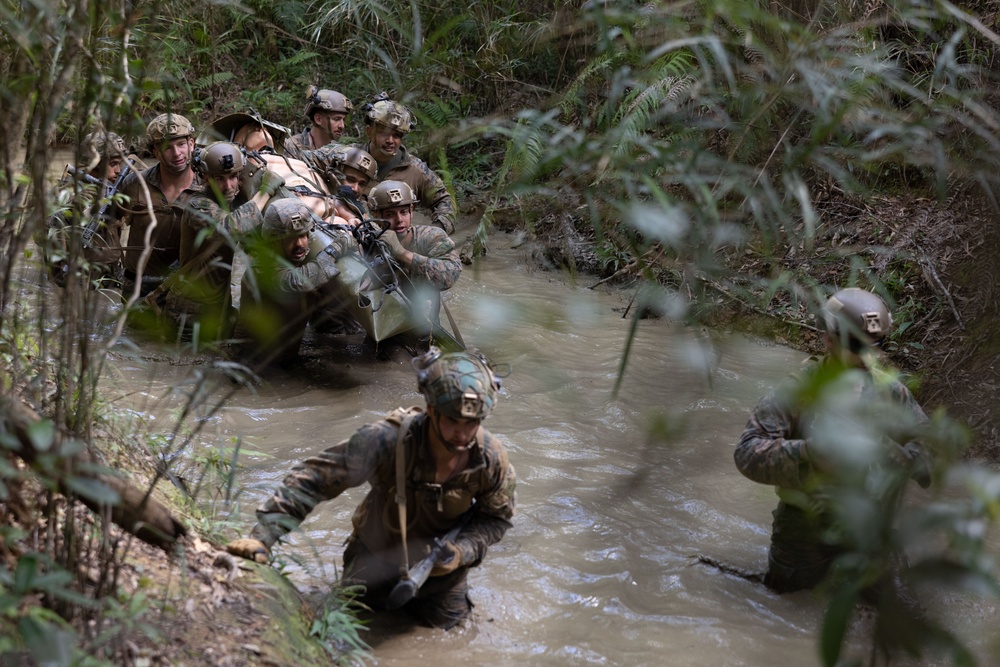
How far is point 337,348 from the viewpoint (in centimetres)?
796

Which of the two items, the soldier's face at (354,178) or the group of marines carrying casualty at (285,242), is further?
the soldier's face at (354,178)

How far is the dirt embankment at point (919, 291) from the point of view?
666 centimetres

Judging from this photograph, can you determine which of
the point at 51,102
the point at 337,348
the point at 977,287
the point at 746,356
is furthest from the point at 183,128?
the point at 977,287

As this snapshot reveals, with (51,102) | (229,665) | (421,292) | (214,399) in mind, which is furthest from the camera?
(421,292)

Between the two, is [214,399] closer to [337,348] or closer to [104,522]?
[337,348]

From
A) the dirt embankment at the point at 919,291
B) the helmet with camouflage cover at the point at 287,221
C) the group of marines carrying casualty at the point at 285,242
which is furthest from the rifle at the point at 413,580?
the helmet with camouflage cover at the point at 287,221

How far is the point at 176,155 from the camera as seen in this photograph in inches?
307

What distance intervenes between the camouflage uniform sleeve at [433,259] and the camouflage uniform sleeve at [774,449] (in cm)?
313

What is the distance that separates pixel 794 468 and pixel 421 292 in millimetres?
3458

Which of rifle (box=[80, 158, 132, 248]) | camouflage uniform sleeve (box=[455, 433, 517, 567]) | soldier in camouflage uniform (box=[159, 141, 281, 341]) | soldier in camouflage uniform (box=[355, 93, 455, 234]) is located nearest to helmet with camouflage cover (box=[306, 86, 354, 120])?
soldier in camouflage uniform (box=[355, 93, 455, 234])

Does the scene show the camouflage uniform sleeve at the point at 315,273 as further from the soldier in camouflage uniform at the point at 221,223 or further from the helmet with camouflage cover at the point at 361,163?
the helmet with camouflage cover at the point at 361,163

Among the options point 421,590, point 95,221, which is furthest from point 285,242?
point 421,590

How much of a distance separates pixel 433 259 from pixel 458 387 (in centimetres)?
359

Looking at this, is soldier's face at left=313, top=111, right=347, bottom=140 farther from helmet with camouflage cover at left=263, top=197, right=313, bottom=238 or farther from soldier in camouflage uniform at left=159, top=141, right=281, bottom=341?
helmet with camouflage cover at left=263, top=197, right=313, bottom=238
